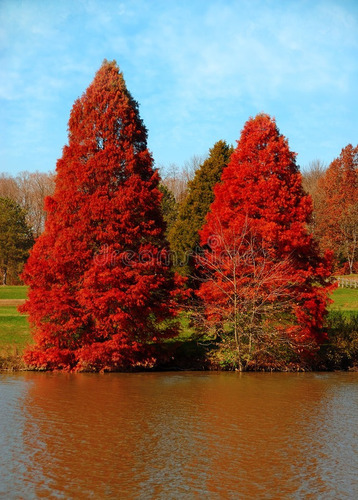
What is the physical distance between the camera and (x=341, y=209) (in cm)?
6475

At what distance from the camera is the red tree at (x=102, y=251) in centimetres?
2219

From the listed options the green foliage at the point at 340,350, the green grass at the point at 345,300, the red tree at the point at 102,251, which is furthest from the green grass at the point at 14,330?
the green grass at the point at 345,300

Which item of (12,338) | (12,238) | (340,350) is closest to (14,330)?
(12,338)

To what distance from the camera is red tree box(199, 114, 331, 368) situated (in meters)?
23.1

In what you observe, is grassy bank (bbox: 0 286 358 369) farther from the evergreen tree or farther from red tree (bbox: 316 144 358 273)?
red tree (bbox: 316 144 358 273)

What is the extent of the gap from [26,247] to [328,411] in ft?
154

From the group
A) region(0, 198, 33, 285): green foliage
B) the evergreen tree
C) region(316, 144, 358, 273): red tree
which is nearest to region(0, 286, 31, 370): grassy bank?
the evergreen tree

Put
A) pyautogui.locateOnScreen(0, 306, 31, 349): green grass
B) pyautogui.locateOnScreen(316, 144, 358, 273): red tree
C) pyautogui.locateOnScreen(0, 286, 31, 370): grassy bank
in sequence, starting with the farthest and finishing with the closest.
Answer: pyautogui.locateOnScreen(316, 144, 358, 273): red tree, pyautogui.locateOnScreen(0, 306, 31, 349): green grass, pyautogui.locateOnScreen(0, 286, 31, 370): grassy bank

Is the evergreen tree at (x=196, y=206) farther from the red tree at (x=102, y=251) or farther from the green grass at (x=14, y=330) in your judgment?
the green grass at (x=14, y=330)

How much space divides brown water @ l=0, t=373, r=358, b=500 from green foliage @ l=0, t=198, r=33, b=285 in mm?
38164

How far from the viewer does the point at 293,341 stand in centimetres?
2333

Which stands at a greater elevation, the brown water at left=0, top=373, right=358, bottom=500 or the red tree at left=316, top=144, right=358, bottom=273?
the red tree at left=316, top=144, right=358, bottom=273

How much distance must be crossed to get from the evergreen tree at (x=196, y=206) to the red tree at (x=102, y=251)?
852cm

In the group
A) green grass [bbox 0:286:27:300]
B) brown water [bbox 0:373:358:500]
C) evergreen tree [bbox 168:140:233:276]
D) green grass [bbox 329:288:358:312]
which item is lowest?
brown water [bbox 0:373:358:500]
